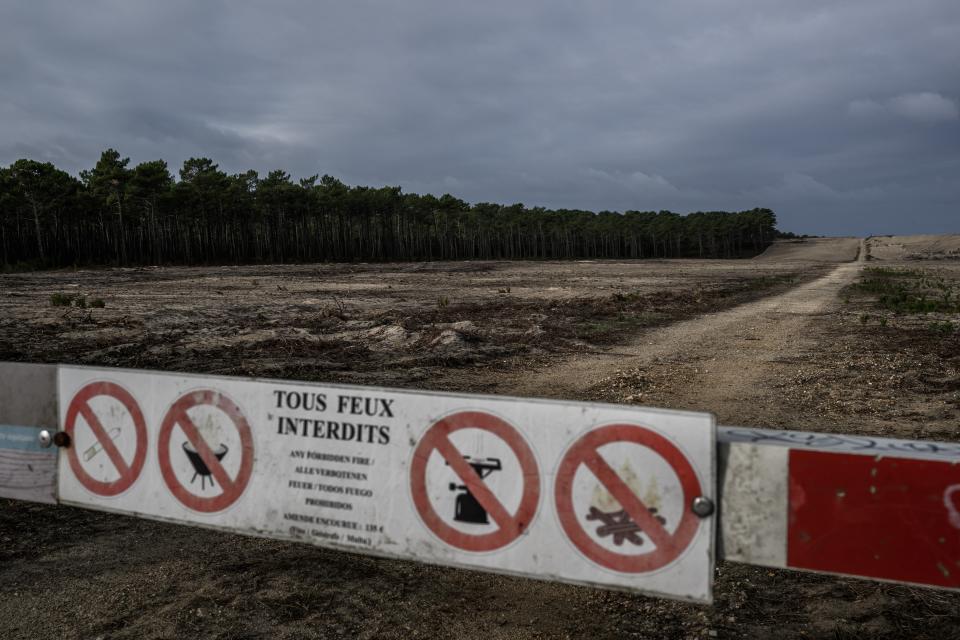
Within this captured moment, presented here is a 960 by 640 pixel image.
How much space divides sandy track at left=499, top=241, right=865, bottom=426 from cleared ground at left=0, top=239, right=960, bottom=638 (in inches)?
2.7

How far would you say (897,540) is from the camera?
6.48ft

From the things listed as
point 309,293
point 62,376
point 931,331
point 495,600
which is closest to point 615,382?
point 495,600

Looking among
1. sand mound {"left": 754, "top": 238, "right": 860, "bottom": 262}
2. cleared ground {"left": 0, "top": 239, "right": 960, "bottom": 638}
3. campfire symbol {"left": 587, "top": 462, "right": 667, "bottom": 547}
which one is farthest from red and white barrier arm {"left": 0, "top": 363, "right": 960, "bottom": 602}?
sand mound {"left": 754, "top": 238, "right": 860, "bottom": 262}

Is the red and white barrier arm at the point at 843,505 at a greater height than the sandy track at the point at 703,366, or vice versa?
the red and white barrier arm at the point at 843,505

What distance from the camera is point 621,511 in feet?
7.34

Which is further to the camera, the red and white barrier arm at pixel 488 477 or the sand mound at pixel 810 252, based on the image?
the sand mound at pixel 810 252

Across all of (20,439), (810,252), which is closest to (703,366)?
(20,439)

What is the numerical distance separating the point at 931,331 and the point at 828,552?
15726 millimetres

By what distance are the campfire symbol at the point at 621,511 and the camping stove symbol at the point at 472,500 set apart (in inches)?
15.8

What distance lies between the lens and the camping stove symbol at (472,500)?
7.83ft

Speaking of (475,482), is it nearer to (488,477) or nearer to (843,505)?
(488,477)

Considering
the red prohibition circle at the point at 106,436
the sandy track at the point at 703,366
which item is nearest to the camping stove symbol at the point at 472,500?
the red prohibition circle at the point at 106,436

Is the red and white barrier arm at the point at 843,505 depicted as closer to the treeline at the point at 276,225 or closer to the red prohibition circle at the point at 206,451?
the red prohibition circle at the point at 206,451

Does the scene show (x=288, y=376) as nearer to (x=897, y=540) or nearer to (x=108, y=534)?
(x=108, y=534)
